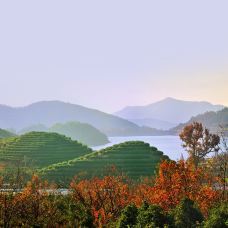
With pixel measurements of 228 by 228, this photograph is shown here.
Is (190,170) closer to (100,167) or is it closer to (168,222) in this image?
(168,222)

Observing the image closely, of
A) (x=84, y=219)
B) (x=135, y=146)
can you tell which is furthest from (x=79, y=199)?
(x=135, y=146)

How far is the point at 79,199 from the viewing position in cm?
4903

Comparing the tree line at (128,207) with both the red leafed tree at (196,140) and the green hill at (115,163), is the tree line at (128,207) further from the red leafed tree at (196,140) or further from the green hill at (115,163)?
the green hill at (115,163)

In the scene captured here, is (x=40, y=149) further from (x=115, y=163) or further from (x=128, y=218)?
(x=128, y=218)

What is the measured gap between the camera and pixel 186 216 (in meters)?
37.4

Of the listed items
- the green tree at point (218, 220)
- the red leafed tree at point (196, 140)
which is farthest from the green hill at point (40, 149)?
the green tree at point (218, 220)

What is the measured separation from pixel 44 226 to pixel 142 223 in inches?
353

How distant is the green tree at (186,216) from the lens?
37031mm

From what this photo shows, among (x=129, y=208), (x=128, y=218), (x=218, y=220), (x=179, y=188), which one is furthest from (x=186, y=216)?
(x=179, y=188)

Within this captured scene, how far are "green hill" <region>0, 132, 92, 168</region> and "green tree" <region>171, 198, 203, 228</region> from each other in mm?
117059

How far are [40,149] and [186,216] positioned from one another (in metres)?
140

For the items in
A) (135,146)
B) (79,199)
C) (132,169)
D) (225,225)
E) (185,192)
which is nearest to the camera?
(225,225)

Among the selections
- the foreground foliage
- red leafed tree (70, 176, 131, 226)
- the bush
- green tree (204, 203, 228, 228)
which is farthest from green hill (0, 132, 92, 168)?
green tree (204, 203, 228, 228)

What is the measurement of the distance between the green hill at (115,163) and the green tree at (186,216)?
283 feet
